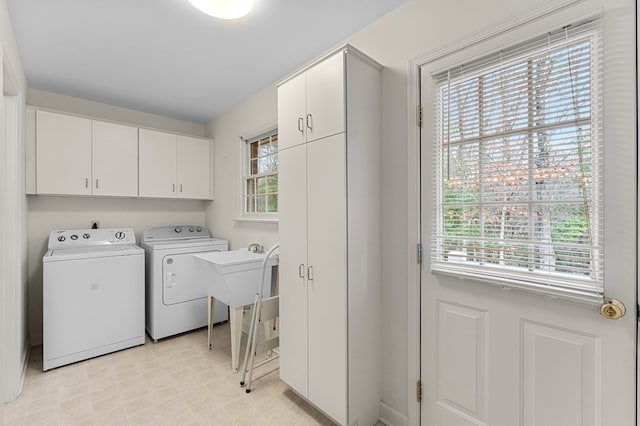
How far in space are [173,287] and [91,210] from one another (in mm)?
1296

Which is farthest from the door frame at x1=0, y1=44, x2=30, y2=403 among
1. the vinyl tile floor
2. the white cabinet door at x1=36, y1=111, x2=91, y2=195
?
the white cabinet door at x1=36, y1=111, x2=91, y2=195

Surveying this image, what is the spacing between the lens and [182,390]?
86.7 inches

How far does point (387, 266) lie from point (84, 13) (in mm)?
2477

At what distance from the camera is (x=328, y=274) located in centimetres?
176

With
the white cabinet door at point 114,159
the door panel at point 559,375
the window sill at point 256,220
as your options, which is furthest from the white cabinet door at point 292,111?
the white cabinet door at point 114,159

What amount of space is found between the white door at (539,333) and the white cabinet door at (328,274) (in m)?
0.47

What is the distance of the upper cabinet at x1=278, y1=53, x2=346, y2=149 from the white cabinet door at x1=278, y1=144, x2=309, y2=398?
0.11m

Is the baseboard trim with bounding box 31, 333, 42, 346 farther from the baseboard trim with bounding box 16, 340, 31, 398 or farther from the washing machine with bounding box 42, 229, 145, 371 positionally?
the washing machine with bounding box 42, 229, 145, 371

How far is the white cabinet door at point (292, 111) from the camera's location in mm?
1924

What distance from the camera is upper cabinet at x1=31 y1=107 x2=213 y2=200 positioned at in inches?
109

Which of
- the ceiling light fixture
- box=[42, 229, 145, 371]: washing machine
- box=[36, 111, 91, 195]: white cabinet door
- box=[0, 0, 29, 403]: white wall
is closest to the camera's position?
the ceiling light fixture

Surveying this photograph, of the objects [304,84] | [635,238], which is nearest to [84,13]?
[304,84]

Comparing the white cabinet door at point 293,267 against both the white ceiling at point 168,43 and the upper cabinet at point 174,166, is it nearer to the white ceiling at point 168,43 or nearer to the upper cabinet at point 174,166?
the white ceiling at point 168,43

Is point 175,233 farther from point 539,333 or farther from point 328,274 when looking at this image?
point 539,333
